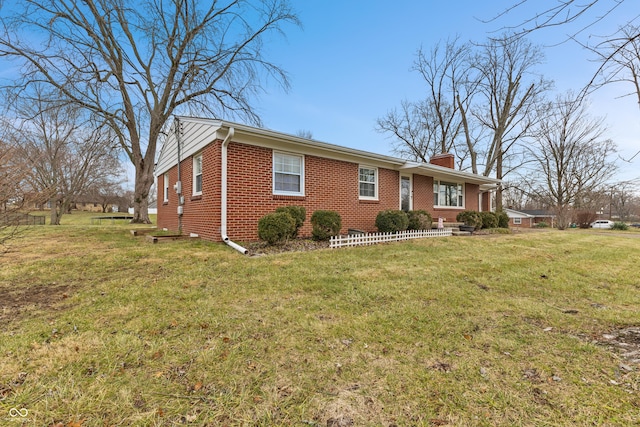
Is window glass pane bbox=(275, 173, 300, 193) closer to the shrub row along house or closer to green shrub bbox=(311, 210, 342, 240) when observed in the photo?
the shrub row along house

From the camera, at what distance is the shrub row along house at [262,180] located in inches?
300

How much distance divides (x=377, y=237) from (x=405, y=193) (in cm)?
476

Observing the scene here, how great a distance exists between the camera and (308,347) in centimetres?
255

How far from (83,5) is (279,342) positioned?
18341 mm

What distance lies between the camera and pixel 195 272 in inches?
194

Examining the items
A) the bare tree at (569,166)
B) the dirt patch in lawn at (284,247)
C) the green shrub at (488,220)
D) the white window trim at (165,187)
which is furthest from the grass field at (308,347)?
the bare tree at (569,166)

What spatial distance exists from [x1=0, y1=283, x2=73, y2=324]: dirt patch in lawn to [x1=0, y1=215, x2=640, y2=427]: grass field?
32 millimetres

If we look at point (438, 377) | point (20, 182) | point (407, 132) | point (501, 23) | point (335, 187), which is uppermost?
point (407, 132)

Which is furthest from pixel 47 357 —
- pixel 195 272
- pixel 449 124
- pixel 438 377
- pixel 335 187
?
pixel 449 124

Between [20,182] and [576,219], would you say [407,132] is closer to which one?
[576,219]

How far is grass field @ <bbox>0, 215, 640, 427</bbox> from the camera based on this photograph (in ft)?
5.85

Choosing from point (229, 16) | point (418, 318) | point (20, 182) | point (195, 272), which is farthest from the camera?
point (229, 16)

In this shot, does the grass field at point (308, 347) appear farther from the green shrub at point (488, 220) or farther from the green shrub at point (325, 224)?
the green shrub at point (488, 220)

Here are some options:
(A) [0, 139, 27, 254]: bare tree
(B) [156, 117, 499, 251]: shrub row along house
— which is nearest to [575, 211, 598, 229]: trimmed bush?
(B) [156, 117, 499, 251]: shrub row along house
